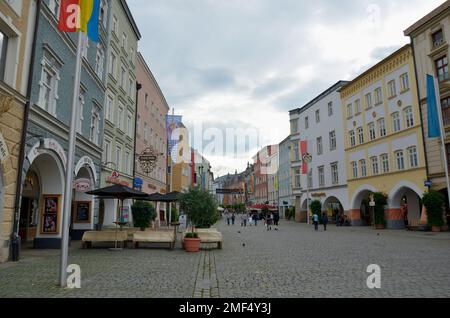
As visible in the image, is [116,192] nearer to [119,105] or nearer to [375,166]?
[119,105]

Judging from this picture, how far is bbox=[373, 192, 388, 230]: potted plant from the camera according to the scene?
32.7 metres

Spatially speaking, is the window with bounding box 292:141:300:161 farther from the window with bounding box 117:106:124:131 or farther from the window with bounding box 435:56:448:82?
the window with bounding box 117:106:124:131

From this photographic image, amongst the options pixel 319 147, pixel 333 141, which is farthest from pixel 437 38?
pixel 319 147

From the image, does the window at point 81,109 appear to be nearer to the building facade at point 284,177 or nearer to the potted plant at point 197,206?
the potted plant at point 197,206

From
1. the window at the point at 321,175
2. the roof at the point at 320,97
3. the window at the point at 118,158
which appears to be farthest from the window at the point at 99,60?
the window at the point at 321,175

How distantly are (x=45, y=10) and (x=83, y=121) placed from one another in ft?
20.8

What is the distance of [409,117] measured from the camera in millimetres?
31125

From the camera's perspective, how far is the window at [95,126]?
20898 millimetres

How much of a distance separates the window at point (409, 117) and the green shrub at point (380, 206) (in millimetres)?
6620

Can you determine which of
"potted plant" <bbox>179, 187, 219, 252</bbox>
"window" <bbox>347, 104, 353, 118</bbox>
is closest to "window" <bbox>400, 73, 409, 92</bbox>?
"window" <bbox>347, 104, 353, 118</bbox>

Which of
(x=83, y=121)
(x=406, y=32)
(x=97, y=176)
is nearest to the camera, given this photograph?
(x=83, y=121)

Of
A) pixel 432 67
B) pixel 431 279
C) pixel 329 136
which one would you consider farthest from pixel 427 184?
pixel 431 279

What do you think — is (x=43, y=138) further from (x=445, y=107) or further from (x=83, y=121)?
(x=445, y=107)
